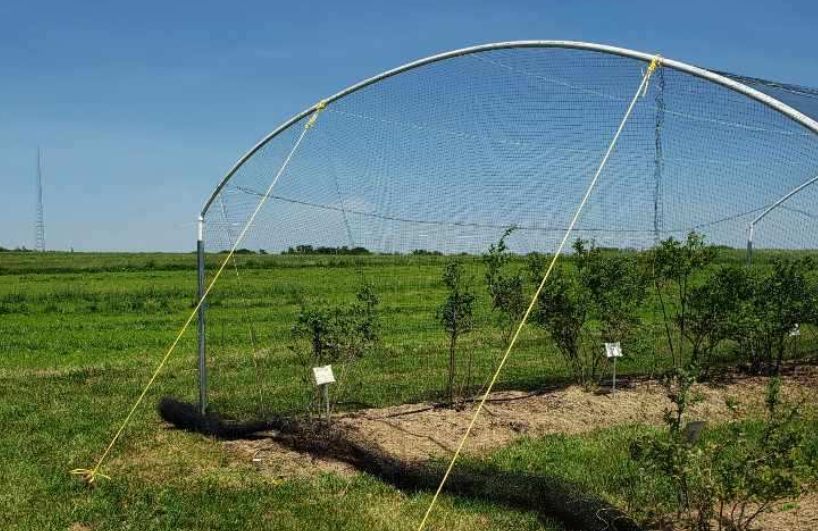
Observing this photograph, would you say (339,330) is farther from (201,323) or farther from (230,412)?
(230,412)

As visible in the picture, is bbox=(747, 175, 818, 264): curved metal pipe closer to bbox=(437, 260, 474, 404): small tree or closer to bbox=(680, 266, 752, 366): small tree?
bbox=(680, 266, 752, 366): small tree

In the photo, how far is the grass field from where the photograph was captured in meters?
6.36

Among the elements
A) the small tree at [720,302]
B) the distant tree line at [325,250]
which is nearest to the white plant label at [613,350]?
the small tree at [720,302]

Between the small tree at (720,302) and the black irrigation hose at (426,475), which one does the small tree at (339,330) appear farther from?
the small tree at (720,302)

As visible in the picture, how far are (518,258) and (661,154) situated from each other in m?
3.58

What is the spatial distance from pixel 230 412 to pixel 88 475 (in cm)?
278

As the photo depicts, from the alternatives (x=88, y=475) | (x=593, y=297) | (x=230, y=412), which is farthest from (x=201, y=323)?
(x=593, y=297)

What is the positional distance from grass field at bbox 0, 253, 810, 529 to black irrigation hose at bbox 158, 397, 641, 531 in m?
Result: 0.16

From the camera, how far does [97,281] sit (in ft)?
134

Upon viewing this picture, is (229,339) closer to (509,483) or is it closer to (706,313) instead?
(706,313)

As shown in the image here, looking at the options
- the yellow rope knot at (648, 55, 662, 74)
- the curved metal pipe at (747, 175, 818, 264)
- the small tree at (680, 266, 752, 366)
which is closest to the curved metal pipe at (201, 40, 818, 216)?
the yellow rope knot at (648, 55, 662, 74)

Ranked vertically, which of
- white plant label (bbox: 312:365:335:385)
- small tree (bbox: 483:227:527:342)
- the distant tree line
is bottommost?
white plant label (bbox: 312:365:335:385)

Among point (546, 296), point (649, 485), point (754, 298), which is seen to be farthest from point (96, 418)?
point (754, 298)

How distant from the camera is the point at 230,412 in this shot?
10.1m
